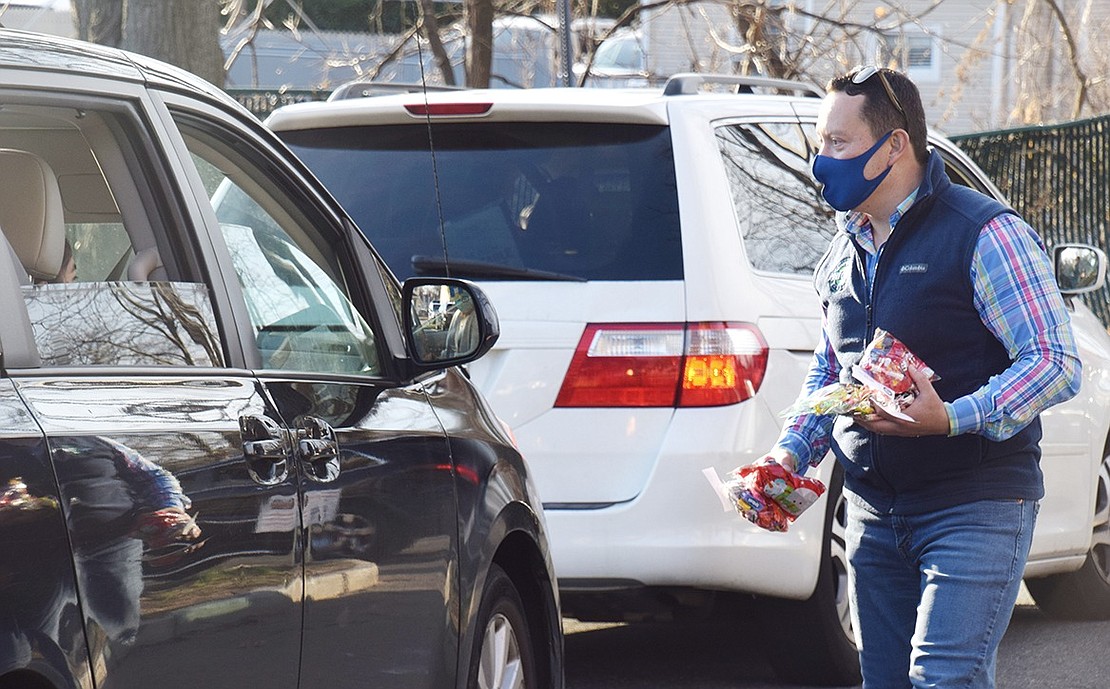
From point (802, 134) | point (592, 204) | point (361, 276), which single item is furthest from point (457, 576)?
point (802, 134)

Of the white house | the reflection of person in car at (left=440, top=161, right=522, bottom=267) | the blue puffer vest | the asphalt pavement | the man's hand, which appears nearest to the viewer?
the man's hand

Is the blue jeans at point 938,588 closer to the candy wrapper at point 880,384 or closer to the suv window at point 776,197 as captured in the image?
the candy wrapper at point 880,384

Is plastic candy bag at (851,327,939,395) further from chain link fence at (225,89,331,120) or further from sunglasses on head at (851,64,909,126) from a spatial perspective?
chain link fence at (225,89,331,120)

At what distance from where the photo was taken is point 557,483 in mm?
5113

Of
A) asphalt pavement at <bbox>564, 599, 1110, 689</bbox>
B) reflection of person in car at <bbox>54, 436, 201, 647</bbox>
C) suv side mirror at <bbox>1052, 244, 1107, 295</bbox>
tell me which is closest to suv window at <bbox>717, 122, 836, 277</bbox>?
suv side mirror at <bbox>1052, 244, 1107, 295</bbox>

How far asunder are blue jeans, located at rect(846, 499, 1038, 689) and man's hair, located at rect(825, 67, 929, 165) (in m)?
0.76

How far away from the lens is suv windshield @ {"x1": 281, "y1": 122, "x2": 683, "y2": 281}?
523cm

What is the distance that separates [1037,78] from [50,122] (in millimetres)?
20660

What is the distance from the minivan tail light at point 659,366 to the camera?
5.07 metres

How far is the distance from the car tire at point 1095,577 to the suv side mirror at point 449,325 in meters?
3.94

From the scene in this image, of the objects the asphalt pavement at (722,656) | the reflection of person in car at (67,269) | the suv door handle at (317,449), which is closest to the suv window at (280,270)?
the suv door handle at (317,449)

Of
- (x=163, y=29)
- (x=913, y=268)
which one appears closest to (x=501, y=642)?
(x=913, y=268)

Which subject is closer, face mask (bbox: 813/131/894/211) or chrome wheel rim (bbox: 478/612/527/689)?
face mask (bbox: 813/131/894/211)

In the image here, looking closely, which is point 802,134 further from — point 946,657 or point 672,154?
point 946,657
